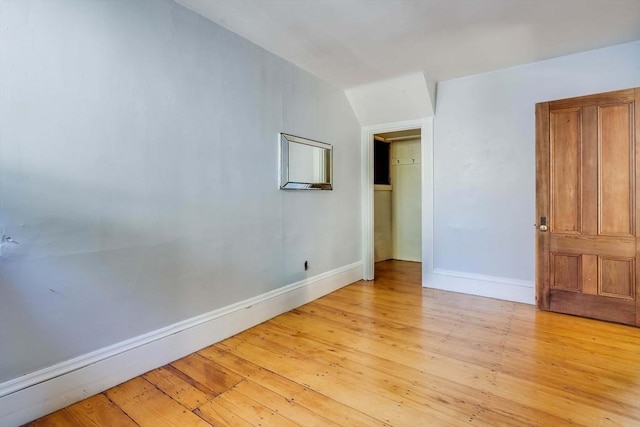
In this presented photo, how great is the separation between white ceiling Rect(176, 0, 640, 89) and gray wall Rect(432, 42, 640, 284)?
0.64 ft

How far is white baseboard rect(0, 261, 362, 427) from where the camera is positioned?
1586mm

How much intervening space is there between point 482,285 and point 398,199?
2542 mm

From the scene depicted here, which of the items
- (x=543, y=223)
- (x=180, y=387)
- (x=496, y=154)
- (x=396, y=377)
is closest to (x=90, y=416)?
(x=180, y=387)

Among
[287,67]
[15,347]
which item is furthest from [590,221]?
[15,347]

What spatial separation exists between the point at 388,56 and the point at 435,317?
8.24 ft

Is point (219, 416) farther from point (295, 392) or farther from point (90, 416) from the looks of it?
point (90, 416)

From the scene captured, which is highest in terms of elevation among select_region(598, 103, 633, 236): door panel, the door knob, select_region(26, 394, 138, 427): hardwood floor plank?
select_region(598, 103, 633, 236): door panel

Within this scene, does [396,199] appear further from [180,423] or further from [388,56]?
[180,423]

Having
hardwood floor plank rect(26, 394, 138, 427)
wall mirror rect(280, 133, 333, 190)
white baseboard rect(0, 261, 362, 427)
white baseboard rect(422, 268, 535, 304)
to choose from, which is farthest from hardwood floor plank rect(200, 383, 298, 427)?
white baseboard rect(422, 268, 535, 304)

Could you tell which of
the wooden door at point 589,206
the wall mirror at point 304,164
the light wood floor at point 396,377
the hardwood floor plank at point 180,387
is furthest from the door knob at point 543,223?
the hardwood floor plank at point 180,387

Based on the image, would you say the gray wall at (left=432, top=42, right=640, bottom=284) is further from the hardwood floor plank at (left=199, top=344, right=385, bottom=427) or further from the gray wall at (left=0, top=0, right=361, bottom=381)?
the hardwood floor plank at (left=199, top=344, right=385, bottom=427)

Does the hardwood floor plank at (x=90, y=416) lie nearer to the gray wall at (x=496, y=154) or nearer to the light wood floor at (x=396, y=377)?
the light wood floor at (x=396, y=377)

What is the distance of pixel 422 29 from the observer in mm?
2545

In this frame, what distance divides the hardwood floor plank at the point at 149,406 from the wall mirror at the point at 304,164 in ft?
6.13
